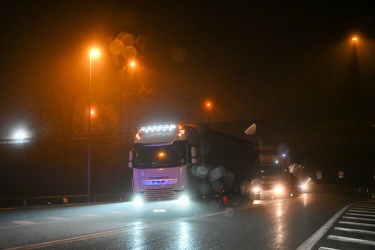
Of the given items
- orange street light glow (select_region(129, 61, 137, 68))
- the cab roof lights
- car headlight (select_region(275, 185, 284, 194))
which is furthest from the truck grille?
orange street light glow (select_region(129, 61, 137, 68))

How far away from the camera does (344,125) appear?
4388 centimetres

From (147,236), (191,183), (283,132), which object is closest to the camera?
(147,236)

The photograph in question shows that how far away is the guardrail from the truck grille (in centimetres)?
1117

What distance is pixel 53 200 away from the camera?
31391 millimetres

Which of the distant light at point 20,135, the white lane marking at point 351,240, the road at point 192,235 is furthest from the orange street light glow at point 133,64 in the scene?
the white lane marking at point 351,240

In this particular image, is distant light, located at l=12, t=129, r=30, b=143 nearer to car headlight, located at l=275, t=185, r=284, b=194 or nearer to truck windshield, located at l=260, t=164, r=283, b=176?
truck windshield, located at l=260, t=164, r=283, b=176

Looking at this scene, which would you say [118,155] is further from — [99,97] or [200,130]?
[200,130]

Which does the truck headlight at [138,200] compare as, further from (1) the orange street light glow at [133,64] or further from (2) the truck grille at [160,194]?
(1) the orange street light glow at [133,64]

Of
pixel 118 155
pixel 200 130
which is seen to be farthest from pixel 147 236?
pixel 118 155

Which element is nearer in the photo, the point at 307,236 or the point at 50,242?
the point at 50,242

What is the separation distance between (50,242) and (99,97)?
3336cm

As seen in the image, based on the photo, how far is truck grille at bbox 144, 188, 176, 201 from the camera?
19.3 metres

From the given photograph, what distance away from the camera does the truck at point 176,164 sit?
764 inches

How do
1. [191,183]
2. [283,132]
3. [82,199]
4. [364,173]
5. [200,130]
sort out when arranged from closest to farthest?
[191,183] < [200,130] < [82,199] < [283,132] < [364,173]
